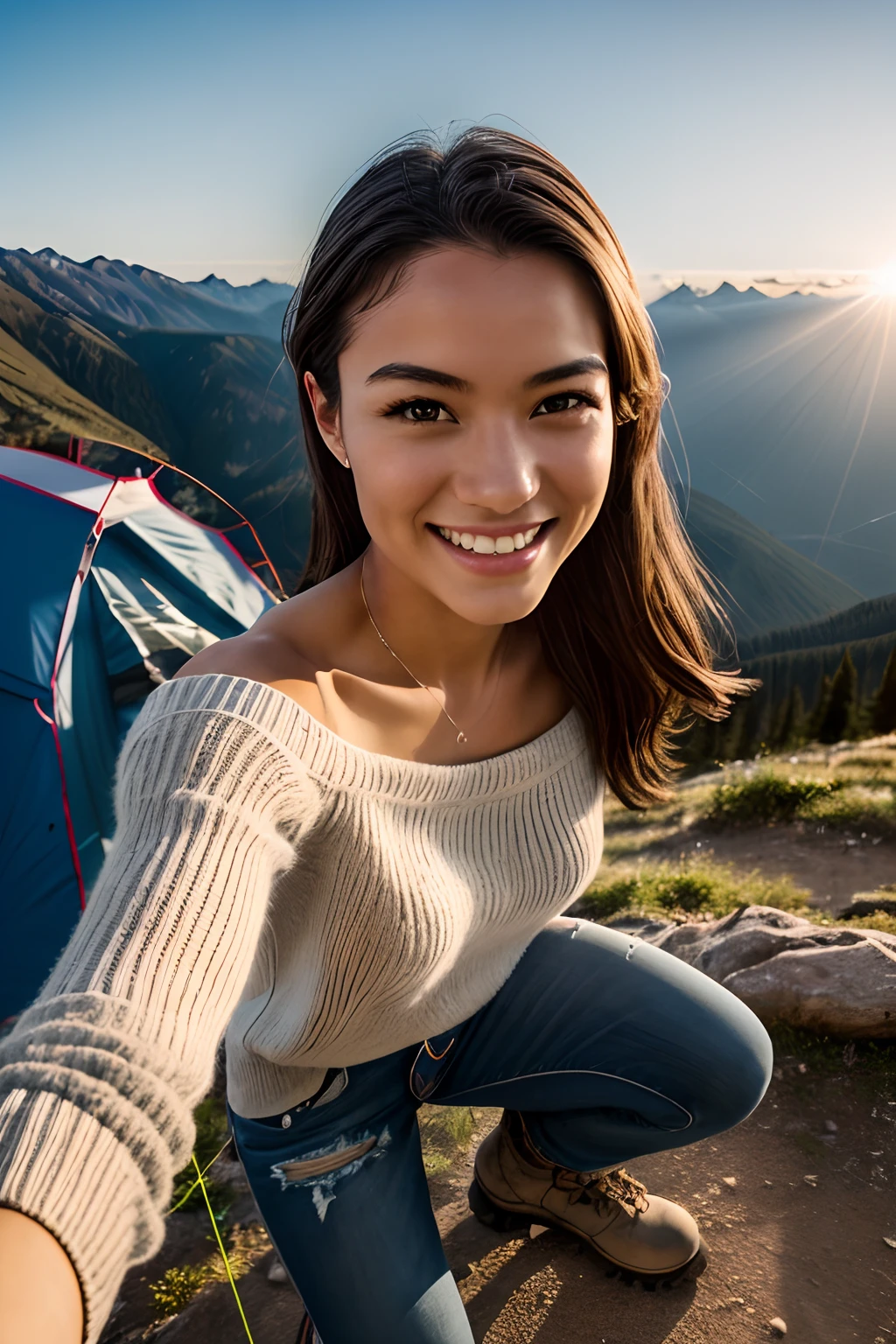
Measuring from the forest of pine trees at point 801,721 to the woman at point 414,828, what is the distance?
5551mm

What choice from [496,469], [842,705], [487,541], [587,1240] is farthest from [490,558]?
[842,705]

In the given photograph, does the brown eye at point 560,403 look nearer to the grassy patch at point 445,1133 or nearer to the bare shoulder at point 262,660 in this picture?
the bare shoulder at point 262,660

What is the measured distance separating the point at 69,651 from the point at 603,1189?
2.96 metres

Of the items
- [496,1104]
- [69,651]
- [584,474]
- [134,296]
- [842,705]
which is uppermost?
[134,296]

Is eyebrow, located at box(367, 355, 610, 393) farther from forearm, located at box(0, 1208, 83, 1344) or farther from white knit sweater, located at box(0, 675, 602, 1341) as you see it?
forearm, located at box(0, 1208, 83, 1344)

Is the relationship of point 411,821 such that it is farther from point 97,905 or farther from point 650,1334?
point 650,1334

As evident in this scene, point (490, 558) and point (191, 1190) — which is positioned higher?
point (490, 558)

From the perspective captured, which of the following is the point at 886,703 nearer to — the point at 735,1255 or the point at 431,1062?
the point at 735,1255

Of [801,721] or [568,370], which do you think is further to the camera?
[801,721]

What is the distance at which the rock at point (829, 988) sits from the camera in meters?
2.67

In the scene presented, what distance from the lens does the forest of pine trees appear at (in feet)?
25.0

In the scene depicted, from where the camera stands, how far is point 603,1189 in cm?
206

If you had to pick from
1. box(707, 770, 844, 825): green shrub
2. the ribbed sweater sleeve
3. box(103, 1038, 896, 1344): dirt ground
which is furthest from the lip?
box(707, 770, 844, 825): green shrub

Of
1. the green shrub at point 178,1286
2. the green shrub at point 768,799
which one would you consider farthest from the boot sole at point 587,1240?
the green shrub at point 768,799
